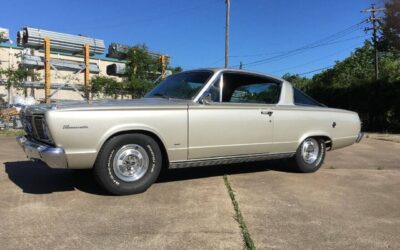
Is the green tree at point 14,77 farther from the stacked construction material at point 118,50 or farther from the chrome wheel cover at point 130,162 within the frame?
the chrome wheel cover at point 130,162

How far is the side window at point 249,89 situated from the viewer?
6.00 m

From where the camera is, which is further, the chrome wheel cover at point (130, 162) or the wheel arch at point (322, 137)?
the wheel arch at point (322, 137)

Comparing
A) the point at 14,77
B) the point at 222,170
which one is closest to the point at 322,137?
the point at 222,170

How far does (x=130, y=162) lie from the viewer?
4.94 metres

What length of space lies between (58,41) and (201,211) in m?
25.4

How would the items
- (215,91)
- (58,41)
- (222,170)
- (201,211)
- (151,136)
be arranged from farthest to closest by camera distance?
1. (58,41)
2. (222,170)
3. (215,91)
4. (151,136)
5. (201,211)

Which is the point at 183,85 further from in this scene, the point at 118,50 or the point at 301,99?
the point at 118,50

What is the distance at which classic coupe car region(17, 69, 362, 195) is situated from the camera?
15.0 feet

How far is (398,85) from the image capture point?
703 inches

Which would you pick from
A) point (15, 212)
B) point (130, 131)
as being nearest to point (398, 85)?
point (130, 131)

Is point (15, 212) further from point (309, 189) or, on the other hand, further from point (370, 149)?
point (370, 149)

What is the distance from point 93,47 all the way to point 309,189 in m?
26.4

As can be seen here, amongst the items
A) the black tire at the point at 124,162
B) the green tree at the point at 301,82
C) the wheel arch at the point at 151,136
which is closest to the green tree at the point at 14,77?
the green tree at the point at 301,82

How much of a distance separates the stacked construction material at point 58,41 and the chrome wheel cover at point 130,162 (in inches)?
883
